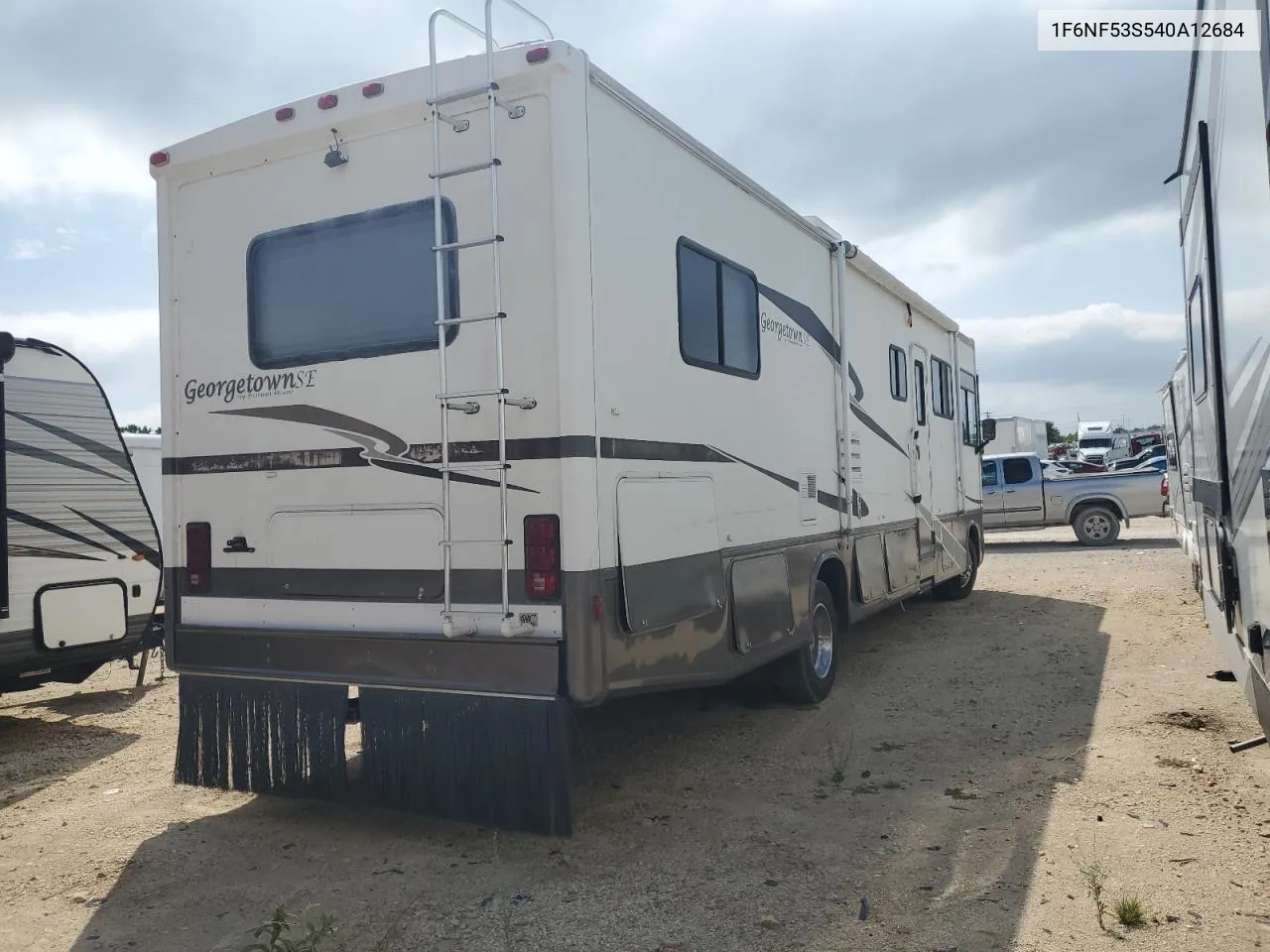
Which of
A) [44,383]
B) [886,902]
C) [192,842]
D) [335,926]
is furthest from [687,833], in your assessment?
[44,383]

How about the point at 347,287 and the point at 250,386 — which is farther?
the point at 250,386

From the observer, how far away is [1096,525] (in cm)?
1747

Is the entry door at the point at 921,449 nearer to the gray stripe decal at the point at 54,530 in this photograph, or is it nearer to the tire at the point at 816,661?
the tire at the point at 816,661

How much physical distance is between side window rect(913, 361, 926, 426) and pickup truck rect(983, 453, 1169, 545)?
8453 millimetres

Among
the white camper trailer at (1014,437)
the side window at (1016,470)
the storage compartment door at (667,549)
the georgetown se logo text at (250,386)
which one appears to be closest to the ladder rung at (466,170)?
the georgetown se logo text at (250,386)

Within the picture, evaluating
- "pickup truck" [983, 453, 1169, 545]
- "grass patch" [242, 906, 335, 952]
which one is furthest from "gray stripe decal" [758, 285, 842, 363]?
"pickup truck" [983, 453, 1169, 545]

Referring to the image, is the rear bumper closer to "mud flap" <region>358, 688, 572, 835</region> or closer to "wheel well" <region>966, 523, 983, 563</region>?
"mud flap" <region>358, 688, 572, 835</region>

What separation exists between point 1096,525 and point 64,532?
15.8m

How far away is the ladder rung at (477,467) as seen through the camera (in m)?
4.14

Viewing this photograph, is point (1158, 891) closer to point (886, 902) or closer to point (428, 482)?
point (886, 902)

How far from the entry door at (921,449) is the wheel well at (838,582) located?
2080 millimetres

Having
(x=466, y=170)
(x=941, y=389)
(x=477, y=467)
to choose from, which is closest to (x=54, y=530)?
(x=477, y=467)

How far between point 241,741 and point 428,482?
1.59m

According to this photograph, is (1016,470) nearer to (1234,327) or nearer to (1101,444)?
(1234,327)
